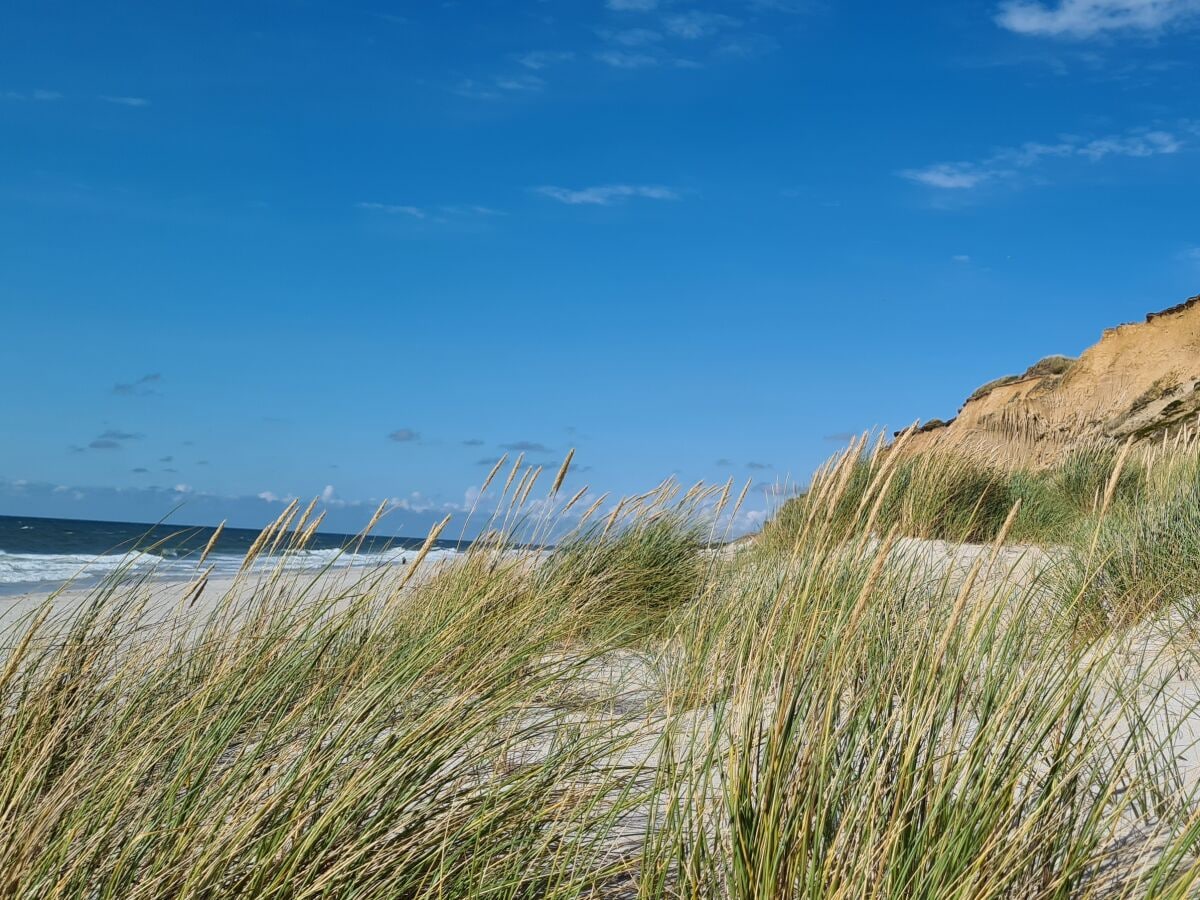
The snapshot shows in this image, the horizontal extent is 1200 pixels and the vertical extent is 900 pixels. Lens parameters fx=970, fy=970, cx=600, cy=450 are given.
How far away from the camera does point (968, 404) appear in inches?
961

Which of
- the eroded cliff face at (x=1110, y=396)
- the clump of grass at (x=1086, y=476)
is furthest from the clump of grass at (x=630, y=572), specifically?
the eroded cliff face at (x=1110, y=396)

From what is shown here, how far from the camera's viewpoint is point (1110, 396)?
684 inches

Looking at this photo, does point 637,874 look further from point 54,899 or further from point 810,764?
point 54,899

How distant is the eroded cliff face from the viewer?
13.2m

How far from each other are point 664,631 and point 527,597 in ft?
3.57

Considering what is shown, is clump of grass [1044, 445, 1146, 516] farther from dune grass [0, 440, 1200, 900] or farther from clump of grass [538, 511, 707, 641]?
dune grass [0, 440, 1200, 900]

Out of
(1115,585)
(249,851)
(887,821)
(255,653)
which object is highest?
(255,653)

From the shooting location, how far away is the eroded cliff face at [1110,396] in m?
13.2

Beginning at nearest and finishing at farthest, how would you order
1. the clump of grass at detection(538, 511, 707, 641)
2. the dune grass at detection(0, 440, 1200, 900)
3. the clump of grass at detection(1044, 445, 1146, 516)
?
1. the dune grass at detection(0, 440, 1200, 900)
2. the clump of grass at detection(538, 511, 707, 641)
3. the clump of grass at detection(1044, 445, 1146, 516)

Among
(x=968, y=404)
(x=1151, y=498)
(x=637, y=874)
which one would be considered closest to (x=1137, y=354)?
(x=968, y=404)

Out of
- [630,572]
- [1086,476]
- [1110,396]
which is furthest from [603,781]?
[1110,396]

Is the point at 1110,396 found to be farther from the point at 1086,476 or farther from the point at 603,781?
the point at 603,781

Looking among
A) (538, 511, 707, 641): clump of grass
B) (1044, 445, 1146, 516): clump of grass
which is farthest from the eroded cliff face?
(538, 511, 707, 641): clump of grass

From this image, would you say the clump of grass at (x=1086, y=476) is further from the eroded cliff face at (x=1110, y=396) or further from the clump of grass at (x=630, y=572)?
the clump of grass at (x=630, y=572)
